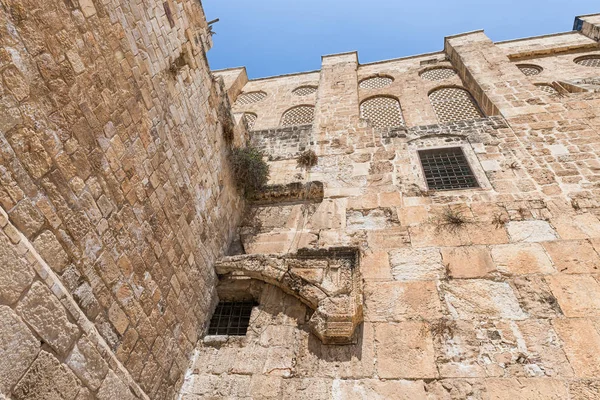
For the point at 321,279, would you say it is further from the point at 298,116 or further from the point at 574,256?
the point at 298,116

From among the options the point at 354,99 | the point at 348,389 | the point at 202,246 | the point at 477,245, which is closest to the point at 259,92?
the point at 354,99

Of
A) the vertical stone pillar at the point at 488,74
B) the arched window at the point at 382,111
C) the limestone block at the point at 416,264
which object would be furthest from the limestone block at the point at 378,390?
the arched window at the point at 382,111

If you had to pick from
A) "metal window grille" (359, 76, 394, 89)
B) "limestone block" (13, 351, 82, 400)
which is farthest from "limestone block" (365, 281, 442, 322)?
"metal window grille" (359, 76, 394, 89)

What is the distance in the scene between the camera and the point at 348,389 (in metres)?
3.51

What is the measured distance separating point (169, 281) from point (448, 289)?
3.35 meters

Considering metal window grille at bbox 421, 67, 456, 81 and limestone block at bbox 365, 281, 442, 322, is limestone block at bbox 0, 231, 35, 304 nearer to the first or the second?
limestone block at bbox 365, 281, 442, 322

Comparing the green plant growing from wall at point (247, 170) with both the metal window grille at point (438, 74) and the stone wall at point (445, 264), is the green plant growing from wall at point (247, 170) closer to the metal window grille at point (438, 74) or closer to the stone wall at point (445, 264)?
the stone wall at point (445, 264)

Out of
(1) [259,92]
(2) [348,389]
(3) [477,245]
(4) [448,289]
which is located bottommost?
(2) [348,389]

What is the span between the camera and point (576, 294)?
3916mm

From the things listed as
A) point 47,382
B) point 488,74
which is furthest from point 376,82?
point 47,382

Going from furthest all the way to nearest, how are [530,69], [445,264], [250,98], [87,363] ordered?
[250,98] → [530,69] → [445,264] → [87,363]

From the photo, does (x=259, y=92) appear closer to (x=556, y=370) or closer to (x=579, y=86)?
(x=579, y=86)

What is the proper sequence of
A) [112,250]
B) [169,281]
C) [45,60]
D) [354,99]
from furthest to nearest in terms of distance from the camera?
[354,99], [169,281], [112,250], [45,60]

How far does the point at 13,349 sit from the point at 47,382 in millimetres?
375
